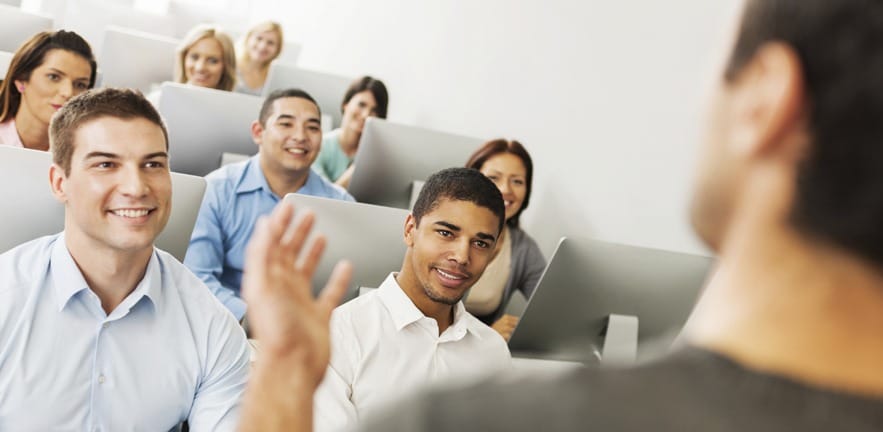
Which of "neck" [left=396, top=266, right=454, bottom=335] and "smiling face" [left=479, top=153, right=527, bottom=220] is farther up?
"smiling face" [left=479, top=153, right=527, bottom=220]

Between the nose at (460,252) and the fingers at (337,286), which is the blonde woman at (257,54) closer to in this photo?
the nose at (460,252)

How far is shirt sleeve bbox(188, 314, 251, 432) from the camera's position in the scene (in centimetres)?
161

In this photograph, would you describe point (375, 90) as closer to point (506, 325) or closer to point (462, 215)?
point (506, 325)

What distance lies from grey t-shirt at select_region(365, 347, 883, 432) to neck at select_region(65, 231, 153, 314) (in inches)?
50.1

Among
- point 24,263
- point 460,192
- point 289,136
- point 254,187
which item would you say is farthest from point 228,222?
point 24,263

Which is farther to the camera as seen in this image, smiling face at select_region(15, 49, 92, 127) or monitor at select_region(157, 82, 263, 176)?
monitor at select_region(157, 82, 263, 176)

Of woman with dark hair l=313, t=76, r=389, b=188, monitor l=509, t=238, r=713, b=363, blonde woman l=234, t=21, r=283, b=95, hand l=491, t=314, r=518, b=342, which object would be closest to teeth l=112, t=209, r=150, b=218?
monitor l=509, t=238, r=713, b=363

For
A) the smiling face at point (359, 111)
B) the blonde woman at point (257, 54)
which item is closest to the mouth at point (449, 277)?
the smiling face at point (359, 111)

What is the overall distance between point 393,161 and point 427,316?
1.18 meters

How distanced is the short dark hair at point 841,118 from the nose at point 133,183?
4.57 ft

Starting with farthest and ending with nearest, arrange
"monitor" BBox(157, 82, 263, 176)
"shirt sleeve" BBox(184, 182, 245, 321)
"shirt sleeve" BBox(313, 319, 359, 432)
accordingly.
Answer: "monitor" BBox(157, 82, 263, 176) < "shirt sleeve" BBox(184, 182, 245, 321) < "shirt sleeve" BBox(313, 319, 359, 432)

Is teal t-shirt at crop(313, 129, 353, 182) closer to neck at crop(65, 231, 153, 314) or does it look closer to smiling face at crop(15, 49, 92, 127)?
smiling face at crop(15, 49, 92, 127)

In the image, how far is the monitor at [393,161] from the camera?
300 centimetres

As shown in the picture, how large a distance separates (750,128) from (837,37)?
0.06m
